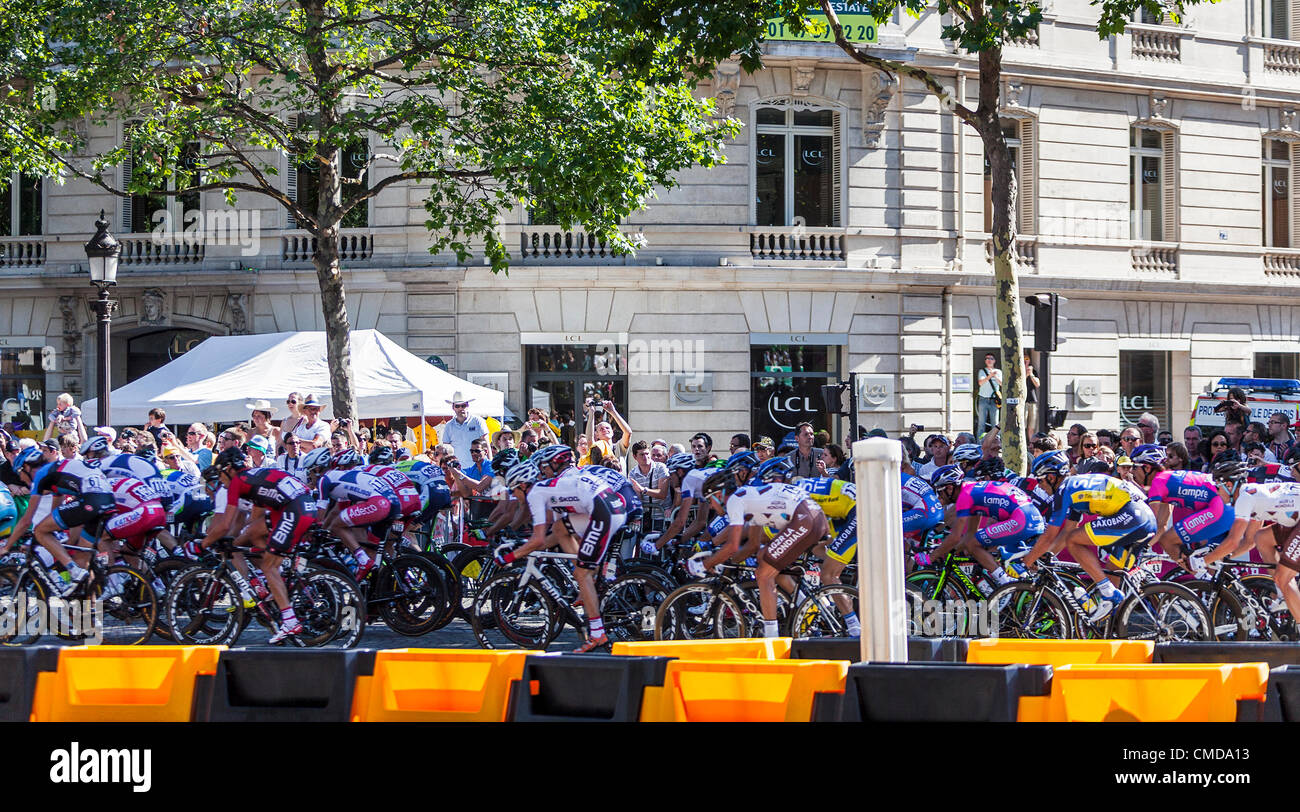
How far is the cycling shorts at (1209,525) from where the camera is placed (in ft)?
36.3

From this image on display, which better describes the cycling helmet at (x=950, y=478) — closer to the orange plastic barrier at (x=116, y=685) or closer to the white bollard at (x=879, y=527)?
the white bollard at (x=879, y=527)

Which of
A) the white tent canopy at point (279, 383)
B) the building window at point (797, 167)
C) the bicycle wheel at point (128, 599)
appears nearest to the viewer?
the bicycle wheel at point (128, 599)

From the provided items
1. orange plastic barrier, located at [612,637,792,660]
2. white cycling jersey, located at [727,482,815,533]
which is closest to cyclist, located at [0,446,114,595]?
white cycling jersey, located at [727,482,815,533]

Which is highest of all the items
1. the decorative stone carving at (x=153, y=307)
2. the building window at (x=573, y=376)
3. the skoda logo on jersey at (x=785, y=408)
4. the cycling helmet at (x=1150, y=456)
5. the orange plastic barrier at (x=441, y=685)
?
the decorative stone carving at (x=153, y=307)

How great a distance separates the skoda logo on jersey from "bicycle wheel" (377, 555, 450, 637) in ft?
43.9

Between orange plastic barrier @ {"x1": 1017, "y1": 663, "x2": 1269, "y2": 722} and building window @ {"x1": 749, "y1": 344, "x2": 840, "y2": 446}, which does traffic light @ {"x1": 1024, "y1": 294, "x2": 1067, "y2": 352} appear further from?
orange plastic barrier @ {"x1": 1017, "y1": 663, "x2": 1269, "y2": 722}

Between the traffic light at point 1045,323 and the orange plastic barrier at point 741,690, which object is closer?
the orange plastic barrier at point 741,690

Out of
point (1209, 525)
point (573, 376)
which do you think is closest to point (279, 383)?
point (573, 376)

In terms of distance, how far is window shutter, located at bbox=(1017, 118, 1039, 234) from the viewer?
25.9 meters

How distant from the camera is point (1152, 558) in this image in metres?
11.3

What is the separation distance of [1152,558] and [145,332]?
19.3 m

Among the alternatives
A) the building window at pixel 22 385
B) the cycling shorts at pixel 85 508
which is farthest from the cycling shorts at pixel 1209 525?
the building window at pixel 22 385

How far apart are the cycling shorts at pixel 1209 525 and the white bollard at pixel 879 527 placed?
6.00 metres

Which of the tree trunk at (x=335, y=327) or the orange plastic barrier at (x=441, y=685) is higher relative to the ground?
the tree trunk at (x=335, y=327)
